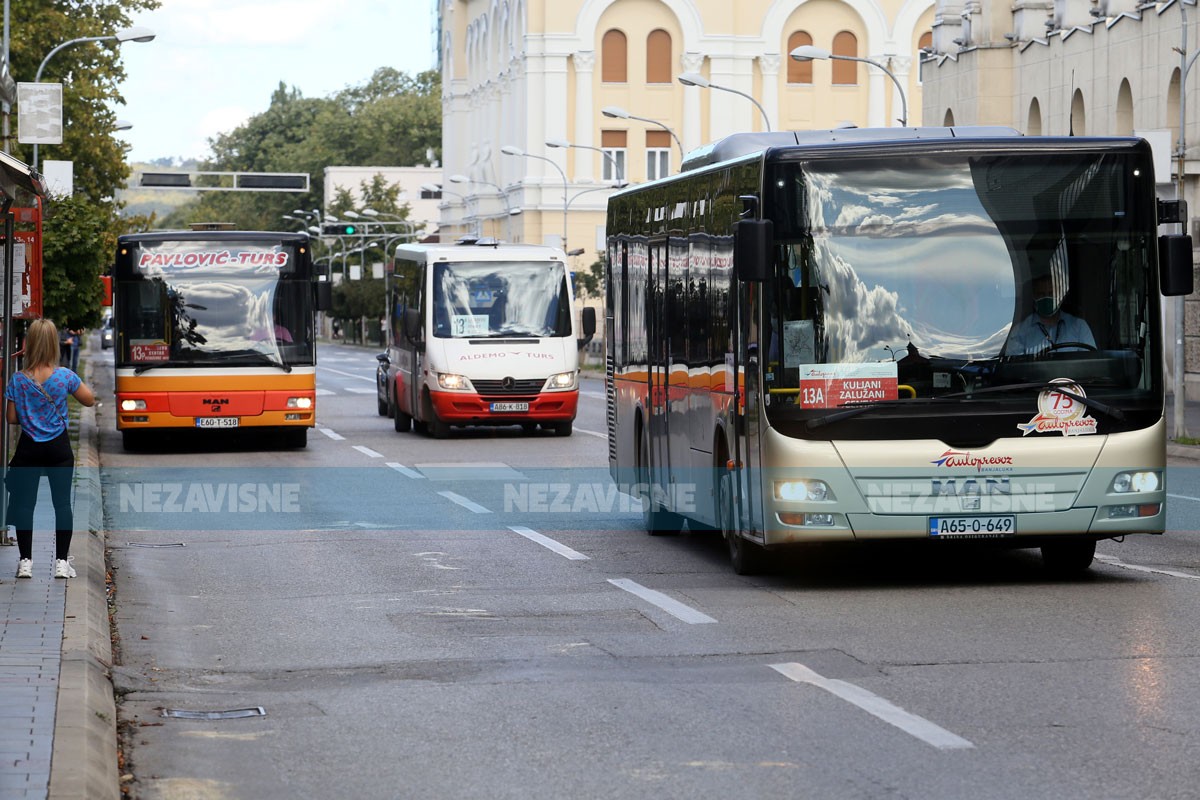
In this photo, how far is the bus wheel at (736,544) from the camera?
535 inches

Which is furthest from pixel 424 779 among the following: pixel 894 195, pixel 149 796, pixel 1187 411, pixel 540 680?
pixel 1187 411

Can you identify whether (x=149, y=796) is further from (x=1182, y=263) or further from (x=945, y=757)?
(x=1182, y=263)

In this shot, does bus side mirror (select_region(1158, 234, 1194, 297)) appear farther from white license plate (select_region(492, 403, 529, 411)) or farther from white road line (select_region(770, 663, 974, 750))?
white license plate (select_region(492, 403, 529, 411))

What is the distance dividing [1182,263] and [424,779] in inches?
271

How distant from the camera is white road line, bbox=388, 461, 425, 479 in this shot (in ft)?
77.2

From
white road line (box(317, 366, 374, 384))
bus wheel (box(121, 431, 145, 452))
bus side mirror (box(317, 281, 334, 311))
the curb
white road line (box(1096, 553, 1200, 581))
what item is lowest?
white road line (box(1096, 553, 1200, 581))

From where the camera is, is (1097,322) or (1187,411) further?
(1187,411)

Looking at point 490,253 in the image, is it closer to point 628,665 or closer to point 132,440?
point 132,440

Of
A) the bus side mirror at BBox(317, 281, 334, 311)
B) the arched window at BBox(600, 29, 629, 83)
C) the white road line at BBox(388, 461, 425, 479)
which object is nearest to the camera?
the white road line at BBox(388, 461, 425, 479)

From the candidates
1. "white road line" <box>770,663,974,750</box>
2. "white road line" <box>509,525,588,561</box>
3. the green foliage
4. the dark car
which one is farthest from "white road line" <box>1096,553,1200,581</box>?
the dark car

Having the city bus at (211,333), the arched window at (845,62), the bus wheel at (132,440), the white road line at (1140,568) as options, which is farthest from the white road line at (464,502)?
the arched window at (845,62)

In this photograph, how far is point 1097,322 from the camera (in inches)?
498

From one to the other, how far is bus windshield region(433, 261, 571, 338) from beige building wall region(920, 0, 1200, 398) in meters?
11.5

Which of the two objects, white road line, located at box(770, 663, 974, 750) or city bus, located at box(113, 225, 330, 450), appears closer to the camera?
white road line, located at box(770, 663, 974, 750)
